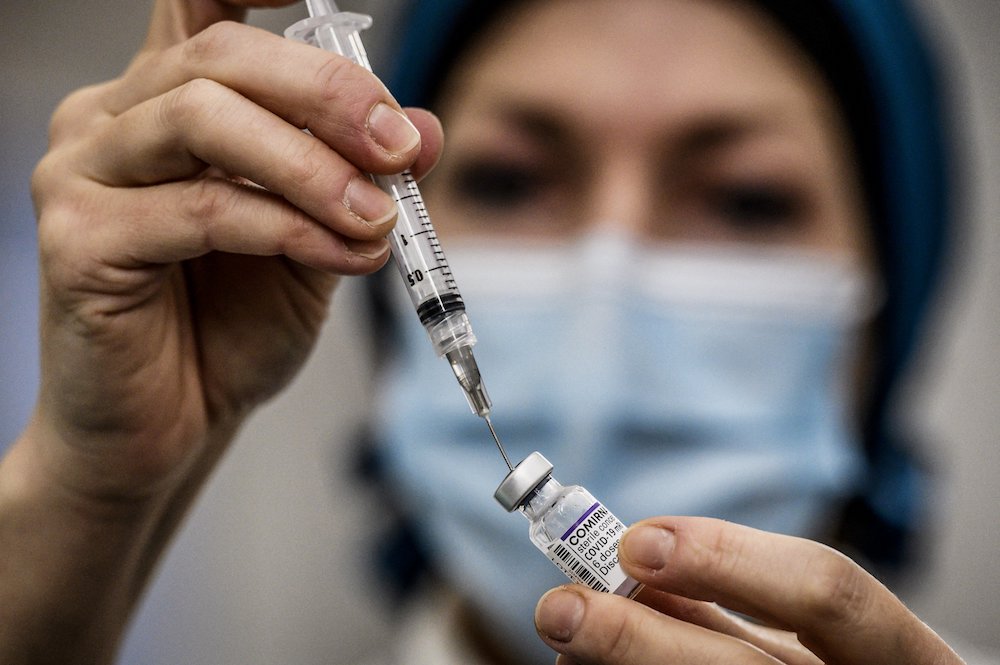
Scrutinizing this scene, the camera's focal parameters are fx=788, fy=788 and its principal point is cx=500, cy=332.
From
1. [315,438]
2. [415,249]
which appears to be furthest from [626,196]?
[315,438]

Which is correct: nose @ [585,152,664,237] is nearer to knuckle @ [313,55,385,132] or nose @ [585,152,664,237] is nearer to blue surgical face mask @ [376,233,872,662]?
blue surgical face mask @ [376,233,872,662]

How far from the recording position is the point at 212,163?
0.74 m

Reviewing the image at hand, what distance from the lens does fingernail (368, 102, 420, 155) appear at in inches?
27.9

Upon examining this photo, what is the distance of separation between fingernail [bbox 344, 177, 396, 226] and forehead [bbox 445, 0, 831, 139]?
2.90 feet

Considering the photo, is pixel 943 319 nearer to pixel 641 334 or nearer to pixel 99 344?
pixel 641 334

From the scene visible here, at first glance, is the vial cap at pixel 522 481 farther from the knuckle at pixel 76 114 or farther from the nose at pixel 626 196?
the nose at pixel 626 196

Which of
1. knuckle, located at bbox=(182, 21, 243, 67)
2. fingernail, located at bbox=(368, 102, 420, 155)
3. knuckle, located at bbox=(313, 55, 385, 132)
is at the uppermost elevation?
knuckle, located at bbox=(182, 21, 243, 67)

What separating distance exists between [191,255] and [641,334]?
878 millimetres

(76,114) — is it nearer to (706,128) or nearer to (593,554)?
(593,554)

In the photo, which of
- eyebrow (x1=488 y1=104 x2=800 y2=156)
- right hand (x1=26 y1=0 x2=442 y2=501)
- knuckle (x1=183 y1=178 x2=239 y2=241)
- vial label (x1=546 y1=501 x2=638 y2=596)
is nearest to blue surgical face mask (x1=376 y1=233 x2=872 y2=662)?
eyebrow (x1=488 y1=104 x2=800 y2=156)

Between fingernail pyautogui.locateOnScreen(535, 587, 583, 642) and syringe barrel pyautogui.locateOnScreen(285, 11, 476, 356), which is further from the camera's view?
syringe barrel pyautogui.locateOnScreen(285, 11, 476, 356)

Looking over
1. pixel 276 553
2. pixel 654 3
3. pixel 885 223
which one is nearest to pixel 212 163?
pixel 654 3

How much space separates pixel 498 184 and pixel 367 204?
3.13ft

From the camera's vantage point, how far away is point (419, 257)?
2.63 ft
